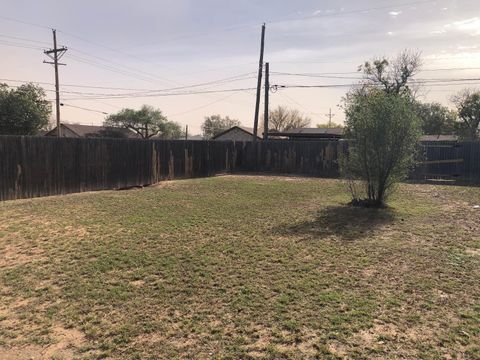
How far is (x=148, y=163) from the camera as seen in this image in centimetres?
1387

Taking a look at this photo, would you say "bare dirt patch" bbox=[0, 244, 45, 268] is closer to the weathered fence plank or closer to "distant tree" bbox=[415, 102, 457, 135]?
the weathered fence plank

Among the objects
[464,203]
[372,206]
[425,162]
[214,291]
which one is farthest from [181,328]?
[425,162]

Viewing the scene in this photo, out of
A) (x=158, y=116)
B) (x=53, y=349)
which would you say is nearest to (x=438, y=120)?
(x=158, y=116)

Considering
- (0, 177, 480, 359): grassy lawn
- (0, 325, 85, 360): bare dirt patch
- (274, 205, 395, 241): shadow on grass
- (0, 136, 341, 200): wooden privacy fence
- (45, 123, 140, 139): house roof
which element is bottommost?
(0, 325, 85, 360): bare dirt patch

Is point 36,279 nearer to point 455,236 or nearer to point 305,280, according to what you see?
point 305,280

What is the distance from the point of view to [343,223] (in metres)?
7.30

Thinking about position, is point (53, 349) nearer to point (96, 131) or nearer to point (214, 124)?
point (96, 131)

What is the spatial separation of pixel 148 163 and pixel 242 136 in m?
25.9

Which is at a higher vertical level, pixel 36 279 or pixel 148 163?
pixel 148 163

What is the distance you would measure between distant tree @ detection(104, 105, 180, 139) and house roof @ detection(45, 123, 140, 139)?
1.00 m

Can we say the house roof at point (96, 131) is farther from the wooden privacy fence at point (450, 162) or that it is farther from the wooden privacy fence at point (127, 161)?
the wooden privacy fence at point (450, 162)

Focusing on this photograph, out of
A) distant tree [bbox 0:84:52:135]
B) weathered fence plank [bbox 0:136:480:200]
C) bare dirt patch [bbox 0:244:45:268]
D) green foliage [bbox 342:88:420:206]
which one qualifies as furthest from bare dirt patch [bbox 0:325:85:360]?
distant tree [bbox 0:84:52:135]

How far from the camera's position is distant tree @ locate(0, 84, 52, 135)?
28.1 metres

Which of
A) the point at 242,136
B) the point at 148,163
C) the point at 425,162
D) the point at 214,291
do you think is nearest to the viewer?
the point at 214,291
